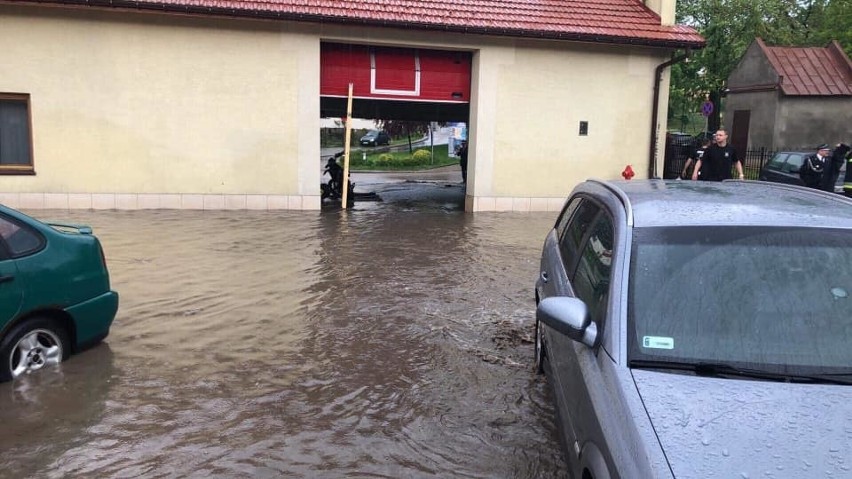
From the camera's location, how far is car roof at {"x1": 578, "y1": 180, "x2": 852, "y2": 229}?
351 centimetres

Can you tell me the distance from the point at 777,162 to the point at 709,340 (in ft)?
58.2

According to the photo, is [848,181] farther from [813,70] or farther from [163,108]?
[813,70]

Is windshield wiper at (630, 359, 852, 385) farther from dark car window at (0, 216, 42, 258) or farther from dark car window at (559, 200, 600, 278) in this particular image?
dark car window at (0, 216, 42, 258)

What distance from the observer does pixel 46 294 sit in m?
A: 5.09

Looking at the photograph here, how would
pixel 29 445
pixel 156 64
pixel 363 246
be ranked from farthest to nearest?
pixel 156 64
pixel 363 246
pixel 29 445

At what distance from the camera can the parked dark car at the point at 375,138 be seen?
167ft

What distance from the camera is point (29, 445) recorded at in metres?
4.21

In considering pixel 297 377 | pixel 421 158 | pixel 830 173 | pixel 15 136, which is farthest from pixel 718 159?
pixel 421 158

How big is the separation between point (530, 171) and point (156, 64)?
27.7 feet

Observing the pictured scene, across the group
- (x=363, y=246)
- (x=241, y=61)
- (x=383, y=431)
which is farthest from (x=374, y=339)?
(x=241, y=61)

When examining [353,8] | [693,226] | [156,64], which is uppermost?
[353,8]

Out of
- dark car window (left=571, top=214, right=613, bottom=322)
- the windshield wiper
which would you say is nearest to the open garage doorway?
dark car window (left=571, top=214, right=613, bottom=322)

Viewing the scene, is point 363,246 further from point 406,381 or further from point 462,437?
point 462,437

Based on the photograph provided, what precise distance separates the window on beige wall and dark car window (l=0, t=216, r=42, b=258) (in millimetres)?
10076
